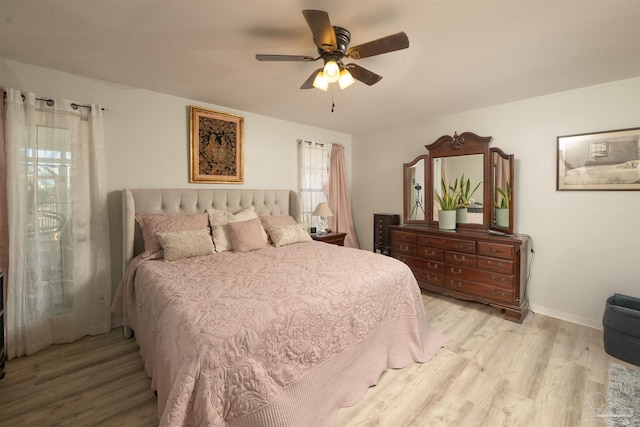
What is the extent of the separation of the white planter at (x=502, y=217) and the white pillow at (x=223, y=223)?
2778 mm

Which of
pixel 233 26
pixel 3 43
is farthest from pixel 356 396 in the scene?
pixel 3 43

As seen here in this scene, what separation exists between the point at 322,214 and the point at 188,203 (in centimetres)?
177

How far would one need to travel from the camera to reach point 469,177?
341cm

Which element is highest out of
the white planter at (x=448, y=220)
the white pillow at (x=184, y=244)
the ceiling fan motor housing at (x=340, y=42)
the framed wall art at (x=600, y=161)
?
the ceiling fan motor housing at (x=340, y=42)

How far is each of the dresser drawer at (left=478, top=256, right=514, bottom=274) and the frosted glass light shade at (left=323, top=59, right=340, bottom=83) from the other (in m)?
2.53

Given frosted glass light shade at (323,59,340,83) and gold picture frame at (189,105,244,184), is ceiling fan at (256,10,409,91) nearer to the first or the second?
frosted glass light shade at (323,59,340,83)

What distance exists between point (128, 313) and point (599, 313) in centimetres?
448

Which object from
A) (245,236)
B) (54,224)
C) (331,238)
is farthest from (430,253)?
(54,224)

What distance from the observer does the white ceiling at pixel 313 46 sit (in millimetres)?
1562

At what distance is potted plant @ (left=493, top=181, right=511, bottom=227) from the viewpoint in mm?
3133

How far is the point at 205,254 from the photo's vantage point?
2543 mm

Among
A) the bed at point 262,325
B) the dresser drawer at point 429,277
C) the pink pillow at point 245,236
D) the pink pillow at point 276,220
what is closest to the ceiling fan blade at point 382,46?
the bed at point 262,325

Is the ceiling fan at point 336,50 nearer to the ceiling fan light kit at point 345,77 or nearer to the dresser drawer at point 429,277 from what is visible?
the ceiling fan light kit at point 345,77

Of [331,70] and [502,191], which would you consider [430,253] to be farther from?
[331,70]
